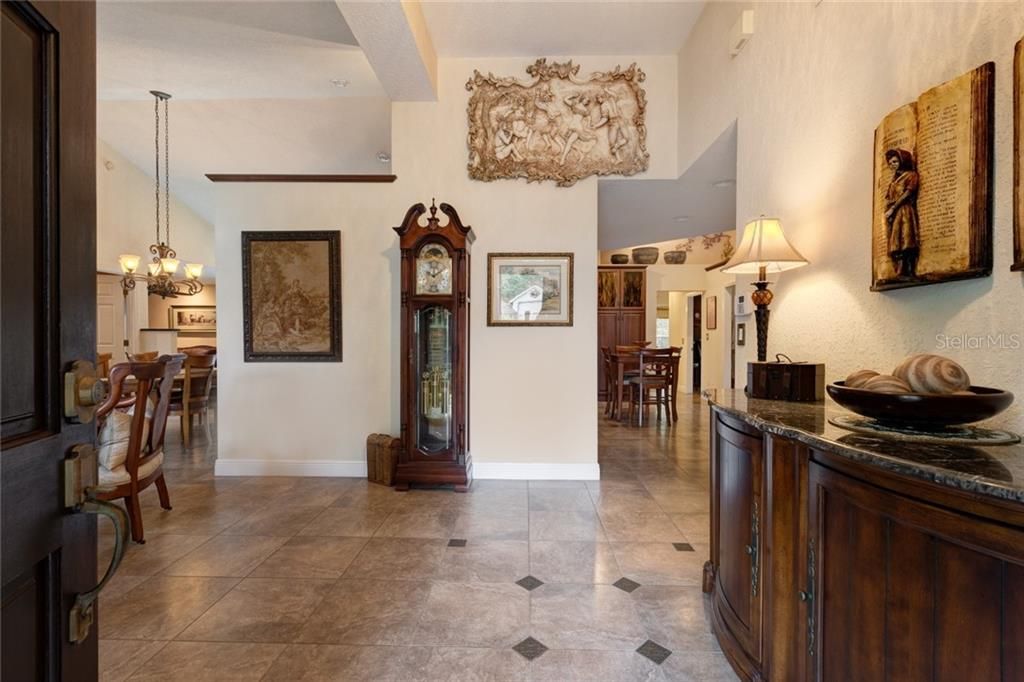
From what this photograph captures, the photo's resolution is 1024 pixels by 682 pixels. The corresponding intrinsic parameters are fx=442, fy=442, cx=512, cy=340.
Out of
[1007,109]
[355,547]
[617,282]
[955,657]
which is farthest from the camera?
[617,282]

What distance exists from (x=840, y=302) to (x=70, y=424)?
2340mm

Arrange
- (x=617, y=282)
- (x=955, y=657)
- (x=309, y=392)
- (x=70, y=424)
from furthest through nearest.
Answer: (x=617, y=282), (x=309, y=392), (x=955, y=657), (x=70, y=424)

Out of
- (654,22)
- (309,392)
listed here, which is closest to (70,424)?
(309,392)

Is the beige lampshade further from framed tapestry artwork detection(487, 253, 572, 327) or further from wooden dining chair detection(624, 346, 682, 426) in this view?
wooden dining chair detection(624, 346, 682, 426)

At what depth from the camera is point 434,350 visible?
11.0 ft

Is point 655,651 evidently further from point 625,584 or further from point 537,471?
point 537,471

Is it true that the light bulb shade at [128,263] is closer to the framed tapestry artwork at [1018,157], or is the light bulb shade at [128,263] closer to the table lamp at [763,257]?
the table lamp at [763,257]

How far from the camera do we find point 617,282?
317 inches

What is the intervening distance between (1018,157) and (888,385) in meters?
0.65

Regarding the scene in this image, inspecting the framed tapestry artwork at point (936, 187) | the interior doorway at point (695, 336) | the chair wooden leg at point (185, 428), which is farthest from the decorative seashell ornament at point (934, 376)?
the interior doorway at point (695, 336)

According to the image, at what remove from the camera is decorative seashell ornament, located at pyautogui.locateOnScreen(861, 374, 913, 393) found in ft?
3.63

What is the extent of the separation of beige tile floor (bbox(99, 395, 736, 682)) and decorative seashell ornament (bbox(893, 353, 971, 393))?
117 cm

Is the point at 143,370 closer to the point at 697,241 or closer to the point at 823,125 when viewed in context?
the point at 823,125

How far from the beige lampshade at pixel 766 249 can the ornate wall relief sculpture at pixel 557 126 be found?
1.83 m
